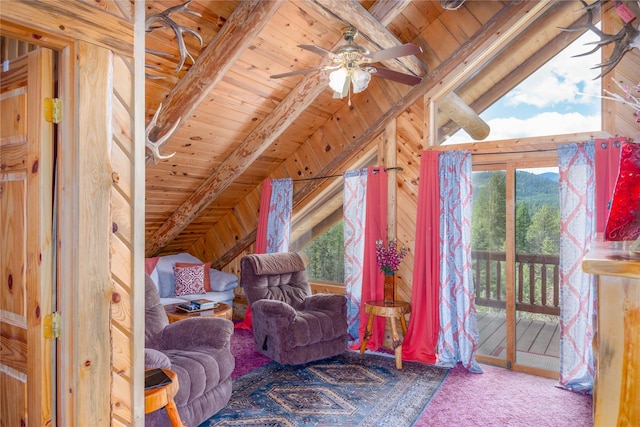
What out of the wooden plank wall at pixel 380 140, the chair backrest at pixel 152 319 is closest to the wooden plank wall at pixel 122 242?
the chair backrest at pixel 152 319

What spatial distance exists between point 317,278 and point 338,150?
1.70m

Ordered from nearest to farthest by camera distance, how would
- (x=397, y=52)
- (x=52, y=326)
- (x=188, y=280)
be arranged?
(x=52, y=326), (x=397, y=52), (x=188, y=280)

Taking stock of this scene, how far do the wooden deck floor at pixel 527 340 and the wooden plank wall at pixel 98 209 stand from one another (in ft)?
11.3

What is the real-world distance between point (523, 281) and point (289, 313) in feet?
7.32

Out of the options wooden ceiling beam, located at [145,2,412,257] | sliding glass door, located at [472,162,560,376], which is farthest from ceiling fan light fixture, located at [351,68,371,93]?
sliding glass door, located at [472,162,560,376]

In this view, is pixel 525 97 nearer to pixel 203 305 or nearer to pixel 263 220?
pixel 263 220

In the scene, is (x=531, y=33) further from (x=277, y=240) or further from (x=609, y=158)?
(x=277, y=240)

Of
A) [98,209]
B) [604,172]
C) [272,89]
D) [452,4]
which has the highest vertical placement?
[452,4]

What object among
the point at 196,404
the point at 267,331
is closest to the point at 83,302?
the point at 196,404

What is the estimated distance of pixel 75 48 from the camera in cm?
159

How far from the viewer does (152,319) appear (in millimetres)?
3219

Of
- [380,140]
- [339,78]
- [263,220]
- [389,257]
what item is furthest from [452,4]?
[263,220]

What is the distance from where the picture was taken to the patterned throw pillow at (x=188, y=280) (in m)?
5.31

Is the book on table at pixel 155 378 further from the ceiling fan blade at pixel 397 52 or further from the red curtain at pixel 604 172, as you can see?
the red curtain at pixel 604 172
